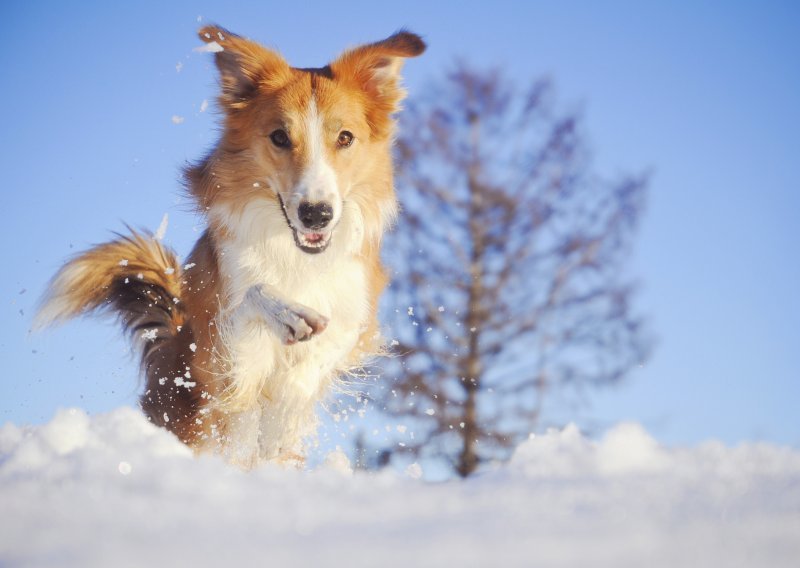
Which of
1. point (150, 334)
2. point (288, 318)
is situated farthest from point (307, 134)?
point (150, 334)

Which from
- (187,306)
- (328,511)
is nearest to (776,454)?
(328,511)

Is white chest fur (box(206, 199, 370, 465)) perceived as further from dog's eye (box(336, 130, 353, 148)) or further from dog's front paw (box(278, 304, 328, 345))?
dog's eye (box(336, 130, 353, 148))

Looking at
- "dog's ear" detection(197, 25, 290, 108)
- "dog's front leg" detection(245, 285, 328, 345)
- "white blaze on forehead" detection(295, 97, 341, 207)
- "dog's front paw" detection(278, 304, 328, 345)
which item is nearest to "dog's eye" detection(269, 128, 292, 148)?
"white blaze on forehead" detection(295, 97, 341, 207)

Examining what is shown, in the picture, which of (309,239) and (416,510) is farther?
(309,239)

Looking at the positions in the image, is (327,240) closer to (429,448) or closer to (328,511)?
(328,511)

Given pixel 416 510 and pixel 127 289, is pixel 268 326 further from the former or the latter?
pixel 416 510

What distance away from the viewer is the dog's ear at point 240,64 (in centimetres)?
434

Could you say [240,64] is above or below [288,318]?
above

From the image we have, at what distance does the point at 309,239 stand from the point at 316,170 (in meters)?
0.38

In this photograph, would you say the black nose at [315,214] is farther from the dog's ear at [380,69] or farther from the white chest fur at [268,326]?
the dog's ear at [380,69]

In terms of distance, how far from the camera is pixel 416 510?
1604mm

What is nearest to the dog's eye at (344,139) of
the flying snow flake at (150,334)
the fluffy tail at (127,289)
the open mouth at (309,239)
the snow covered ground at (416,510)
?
the open mouth at (309,239)

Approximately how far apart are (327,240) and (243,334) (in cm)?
70

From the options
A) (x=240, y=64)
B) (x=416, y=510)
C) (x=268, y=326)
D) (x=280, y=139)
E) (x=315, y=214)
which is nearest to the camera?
(x=416, y=510)
